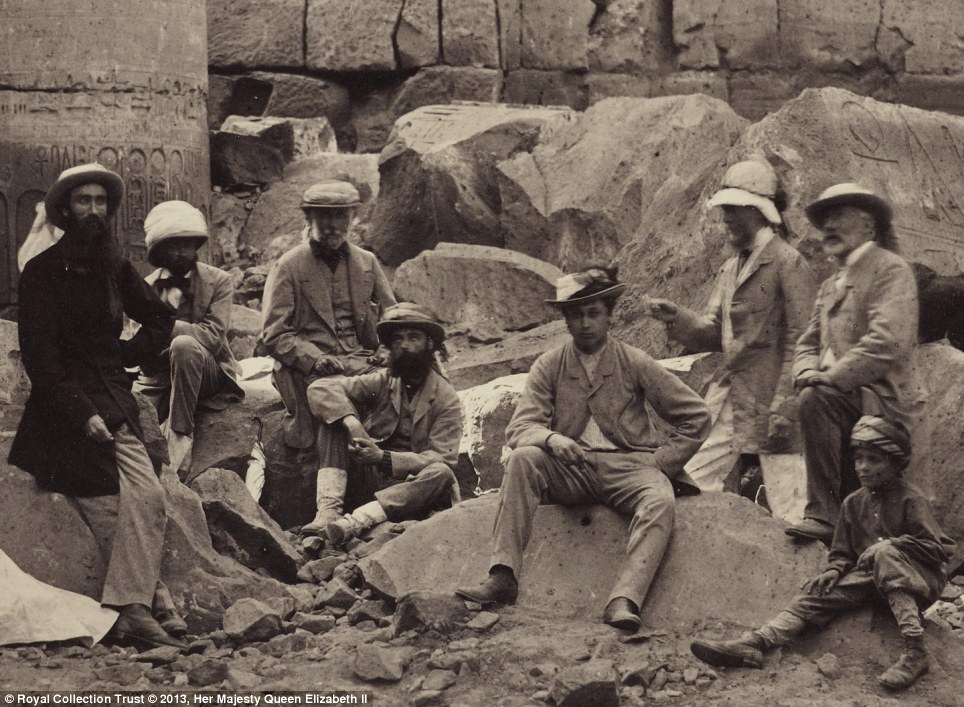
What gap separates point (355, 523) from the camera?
8438 millimetres

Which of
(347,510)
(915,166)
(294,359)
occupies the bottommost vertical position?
(347,510)

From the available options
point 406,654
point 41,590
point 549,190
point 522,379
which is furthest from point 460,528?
point 549,190

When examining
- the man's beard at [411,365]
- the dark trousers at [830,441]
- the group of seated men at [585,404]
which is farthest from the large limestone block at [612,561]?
the man's beard at [411,365]

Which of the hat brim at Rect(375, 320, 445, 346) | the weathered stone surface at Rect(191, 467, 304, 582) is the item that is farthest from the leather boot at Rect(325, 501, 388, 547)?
the hat brim at Rect(375, 320, 445, 346)

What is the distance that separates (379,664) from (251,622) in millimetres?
751

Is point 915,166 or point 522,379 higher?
point 915,166

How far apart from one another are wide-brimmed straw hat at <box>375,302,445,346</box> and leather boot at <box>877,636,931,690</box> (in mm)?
3047

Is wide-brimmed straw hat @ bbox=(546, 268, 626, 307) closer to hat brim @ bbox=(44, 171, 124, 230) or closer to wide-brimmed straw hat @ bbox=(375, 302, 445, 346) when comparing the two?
wide-brimmed straw hat @ bbox=(375, 302, 445, 346)

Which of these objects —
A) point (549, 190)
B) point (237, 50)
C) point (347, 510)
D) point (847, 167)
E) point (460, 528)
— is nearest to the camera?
point (460, 528)

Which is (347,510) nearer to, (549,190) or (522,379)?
(522,379)

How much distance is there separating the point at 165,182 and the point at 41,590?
6.26 m

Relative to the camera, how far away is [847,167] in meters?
10.0

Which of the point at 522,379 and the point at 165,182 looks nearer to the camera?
the point at 522,379

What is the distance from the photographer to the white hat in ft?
26.9
